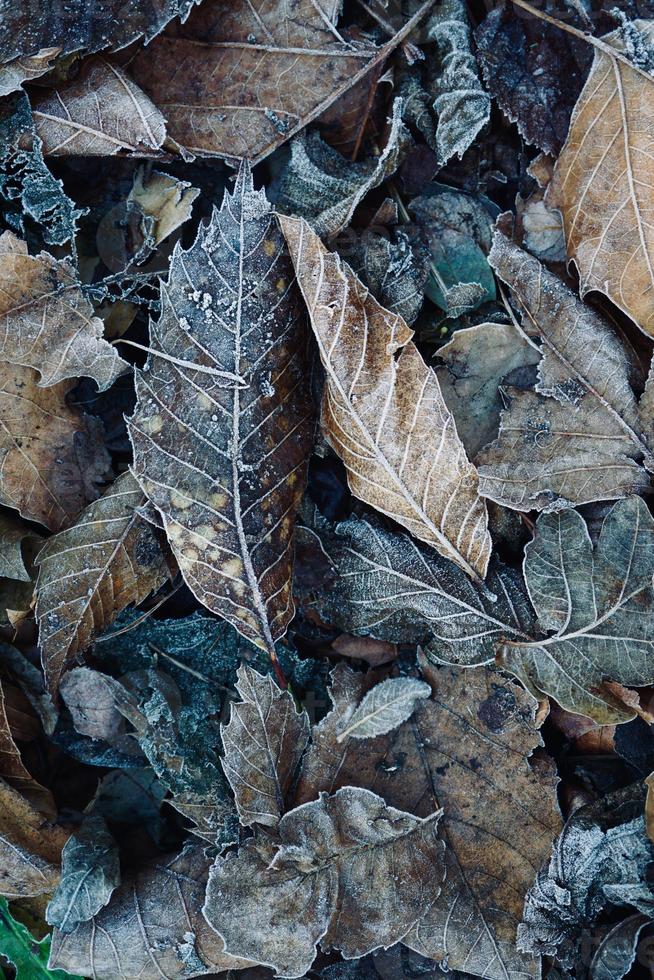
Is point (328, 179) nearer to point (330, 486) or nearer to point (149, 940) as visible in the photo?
point (330, 486)

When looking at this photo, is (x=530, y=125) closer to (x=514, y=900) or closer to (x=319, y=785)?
(x=319, y=785)

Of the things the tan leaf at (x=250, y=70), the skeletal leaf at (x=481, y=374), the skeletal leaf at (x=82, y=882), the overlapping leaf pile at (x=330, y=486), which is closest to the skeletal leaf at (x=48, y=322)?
the overlapping leaf pile at (x=330, y=486)

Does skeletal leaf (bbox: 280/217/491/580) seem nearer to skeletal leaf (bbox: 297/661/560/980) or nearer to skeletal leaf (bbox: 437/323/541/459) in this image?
skeletal leaf (bbox: 437/323/541/459)

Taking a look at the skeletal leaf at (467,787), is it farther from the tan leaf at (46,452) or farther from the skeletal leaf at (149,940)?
the tan leaf at (46,452)

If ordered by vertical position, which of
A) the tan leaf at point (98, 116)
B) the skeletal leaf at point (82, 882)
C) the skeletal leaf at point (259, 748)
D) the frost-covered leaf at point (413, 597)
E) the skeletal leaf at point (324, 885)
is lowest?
the skeletal leaf at point (82, 882)

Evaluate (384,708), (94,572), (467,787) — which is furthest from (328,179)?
(467,787)
